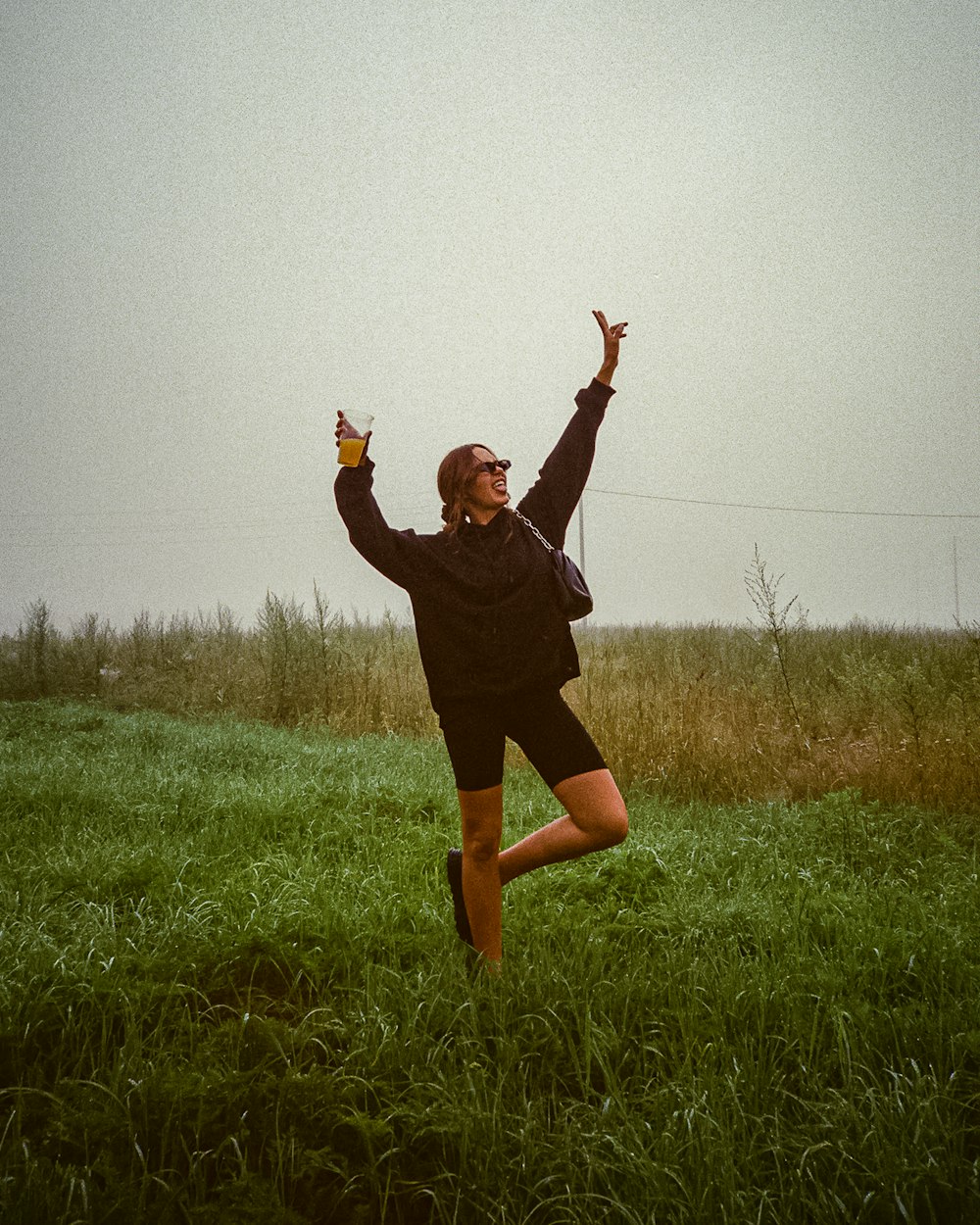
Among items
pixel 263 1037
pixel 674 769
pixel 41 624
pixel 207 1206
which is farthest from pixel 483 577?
pixel 41 624

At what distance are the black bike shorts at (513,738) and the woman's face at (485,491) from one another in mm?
691

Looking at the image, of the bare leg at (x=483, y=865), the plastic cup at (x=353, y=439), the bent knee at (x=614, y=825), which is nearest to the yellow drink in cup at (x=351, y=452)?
the plastic cup at (x=353, y=439)

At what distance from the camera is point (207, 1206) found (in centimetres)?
187

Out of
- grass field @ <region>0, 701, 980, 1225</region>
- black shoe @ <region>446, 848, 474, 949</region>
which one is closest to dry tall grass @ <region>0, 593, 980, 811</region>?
grass field @ <region>0, 701, 980, 1225</region>

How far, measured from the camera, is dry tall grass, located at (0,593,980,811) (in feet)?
22.3

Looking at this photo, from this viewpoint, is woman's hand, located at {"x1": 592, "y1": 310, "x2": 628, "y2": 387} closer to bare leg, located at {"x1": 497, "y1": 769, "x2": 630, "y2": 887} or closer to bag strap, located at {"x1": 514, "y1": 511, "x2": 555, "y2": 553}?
bag strap, located at {"x1": 514, "y1": 511, "x2": 555, "y2": 553}

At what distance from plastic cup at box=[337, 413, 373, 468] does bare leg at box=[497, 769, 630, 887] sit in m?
1.38

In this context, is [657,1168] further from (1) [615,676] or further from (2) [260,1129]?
(1) [615,676]

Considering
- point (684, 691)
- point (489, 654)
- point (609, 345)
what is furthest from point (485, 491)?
point (684, 691)

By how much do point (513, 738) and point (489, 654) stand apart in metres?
0.31

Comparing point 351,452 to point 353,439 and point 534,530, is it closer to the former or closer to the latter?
point 353,439

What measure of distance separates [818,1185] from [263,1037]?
163cm

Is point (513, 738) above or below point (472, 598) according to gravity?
below

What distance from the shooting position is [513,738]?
2922 millimetres
